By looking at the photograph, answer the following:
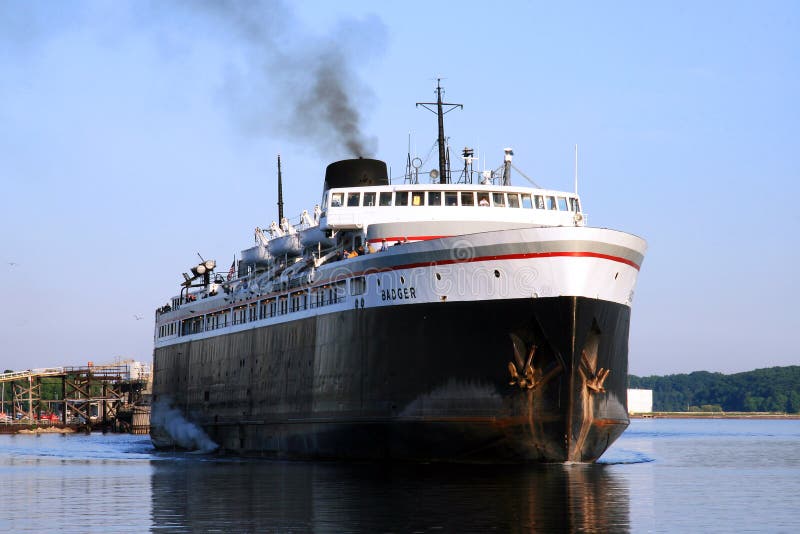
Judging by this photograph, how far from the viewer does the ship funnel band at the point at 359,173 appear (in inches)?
1740

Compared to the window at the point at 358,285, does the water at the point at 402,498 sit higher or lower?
lower

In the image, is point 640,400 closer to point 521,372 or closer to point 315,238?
point 315,238

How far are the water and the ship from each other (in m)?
1.28

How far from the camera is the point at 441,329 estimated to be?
34.0m

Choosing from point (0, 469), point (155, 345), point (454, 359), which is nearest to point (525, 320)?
point (454, 359)

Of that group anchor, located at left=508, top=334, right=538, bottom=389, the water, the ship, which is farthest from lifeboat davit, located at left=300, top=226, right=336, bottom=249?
anchor, located at left=508, top=334, right=538, bottom=389

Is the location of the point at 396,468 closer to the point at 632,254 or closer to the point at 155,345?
the point at 632,254

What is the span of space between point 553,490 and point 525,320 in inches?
321

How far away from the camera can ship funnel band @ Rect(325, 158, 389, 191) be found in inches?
1740

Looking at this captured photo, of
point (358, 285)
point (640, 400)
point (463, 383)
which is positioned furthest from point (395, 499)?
point (640, 400)

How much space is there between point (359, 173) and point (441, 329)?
11.9 metres

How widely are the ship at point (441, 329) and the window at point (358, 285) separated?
5 centimetres

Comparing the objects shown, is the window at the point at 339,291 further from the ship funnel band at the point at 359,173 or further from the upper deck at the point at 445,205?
the ship funnel band at the point at 359,173

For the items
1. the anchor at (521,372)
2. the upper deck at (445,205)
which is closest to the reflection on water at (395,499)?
the anchor at (521,372)
